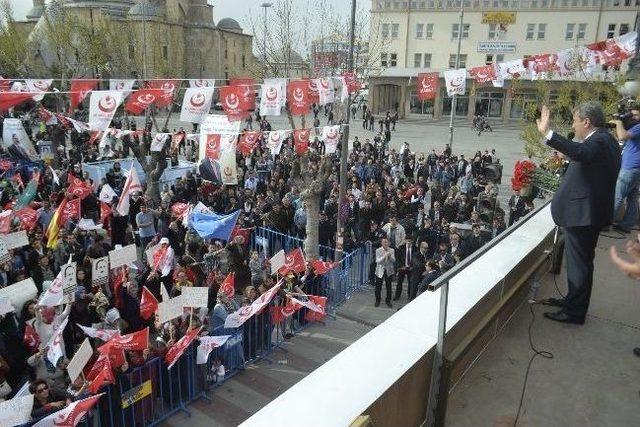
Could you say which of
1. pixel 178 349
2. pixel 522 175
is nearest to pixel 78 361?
pixel 178 349

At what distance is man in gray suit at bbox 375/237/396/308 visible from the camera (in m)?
11.7

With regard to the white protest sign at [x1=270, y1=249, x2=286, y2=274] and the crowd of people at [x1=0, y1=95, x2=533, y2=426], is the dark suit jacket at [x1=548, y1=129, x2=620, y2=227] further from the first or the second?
the white protest sign at [x1=270, y1=249, x2=286, y2=274]

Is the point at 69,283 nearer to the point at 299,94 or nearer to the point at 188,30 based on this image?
the point at 299,94

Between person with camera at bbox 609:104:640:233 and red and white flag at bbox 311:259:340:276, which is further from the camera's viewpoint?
red and white flag at bbox 311:259:340:276

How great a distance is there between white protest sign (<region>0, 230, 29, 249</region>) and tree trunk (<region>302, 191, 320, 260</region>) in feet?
21.8

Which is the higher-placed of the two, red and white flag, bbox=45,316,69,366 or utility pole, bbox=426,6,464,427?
utility pole, bbox=426,6,464,427

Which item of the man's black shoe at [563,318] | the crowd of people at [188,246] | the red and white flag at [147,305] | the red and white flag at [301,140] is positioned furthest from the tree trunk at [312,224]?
the man's black shoe at [563,318]

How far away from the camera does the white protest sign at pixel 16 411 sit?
5.56 metres

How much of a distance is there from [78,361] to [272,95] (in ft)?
29.0

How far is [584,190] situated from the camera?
12.8 feet

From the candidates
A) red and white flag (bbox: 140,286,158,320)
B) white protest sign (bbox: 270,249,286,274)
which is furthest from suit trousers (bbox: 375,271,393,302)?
red and white flag (bbox: 140,286,158,320)

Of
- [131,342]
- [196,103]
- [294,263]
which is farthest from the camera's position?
[196,103]

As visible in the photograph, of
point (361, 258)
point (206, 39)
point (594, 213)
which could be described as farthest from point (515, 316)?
point (206, 39)

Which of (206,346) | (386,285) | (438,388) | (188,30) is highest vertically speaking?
(188,30)
